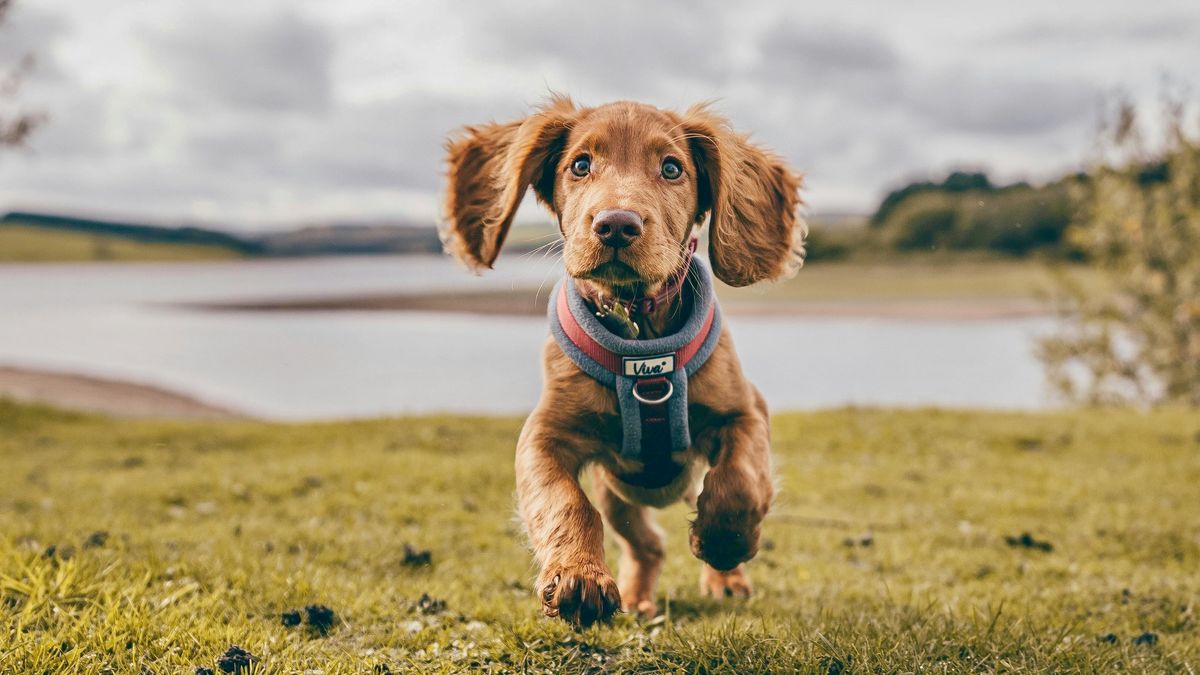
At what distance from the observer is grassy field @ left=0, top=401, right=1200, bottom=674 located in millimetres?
3947

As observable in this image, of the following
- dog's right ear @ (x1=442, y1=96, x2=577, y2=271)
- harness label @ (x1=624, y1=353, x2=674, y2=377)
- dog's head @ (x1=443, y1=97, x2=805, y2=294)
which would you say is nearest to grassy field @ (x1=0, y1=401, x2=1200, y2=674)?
harness label @ (x1=624, y1=353, x2=674, y2=377)

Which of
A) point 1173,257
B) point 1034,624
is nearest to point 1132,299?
point 1173,257

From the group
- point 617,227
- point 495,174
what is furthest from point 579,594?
point 495,174

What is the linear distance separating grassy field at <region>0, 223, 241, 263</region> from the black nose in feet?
420

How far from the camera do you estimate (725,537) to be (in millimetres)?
3654

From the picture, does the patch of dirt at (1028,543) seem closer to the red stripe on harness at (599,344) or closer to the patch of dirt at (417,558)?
the patch of dirt at (417,558)

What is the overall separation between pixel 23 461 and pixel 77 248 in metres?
122

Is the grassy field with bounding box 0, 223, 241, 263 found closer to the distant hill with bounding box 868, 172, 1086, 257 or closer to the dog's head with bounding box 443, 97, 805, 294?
the distant hill with bounding box 868, 172, 1086, 257

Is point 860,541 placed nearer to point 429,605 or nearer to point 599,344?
point 429,605

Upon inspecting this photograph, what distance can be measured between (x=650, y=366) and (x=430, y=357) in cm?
3470

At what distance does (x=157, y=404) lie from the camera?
105 ft

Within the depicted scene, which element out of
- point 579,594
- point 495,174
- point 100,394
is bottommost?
point 100,394

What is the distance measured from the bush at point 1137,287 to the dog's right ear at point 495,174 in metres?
19.0

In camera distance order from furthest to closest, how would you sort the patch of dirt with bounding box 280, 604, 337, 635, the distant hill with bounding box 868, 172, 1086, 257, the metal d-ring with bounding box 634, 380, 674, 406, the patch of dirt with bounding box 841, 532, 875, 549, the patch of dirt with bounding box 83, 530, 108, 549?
1. the distant hill with bounding box 868, 172, 1086, 257
2. the patch of dirt with bounding box 841, 532, 875, 549
3. the patch of dirt with bounding box 83, 530, 108, 549
4. the patch of dirt with bounding box 280, 604, 337, 635
5. the metal d-ring with bounding box 634, 380, 674, 406
